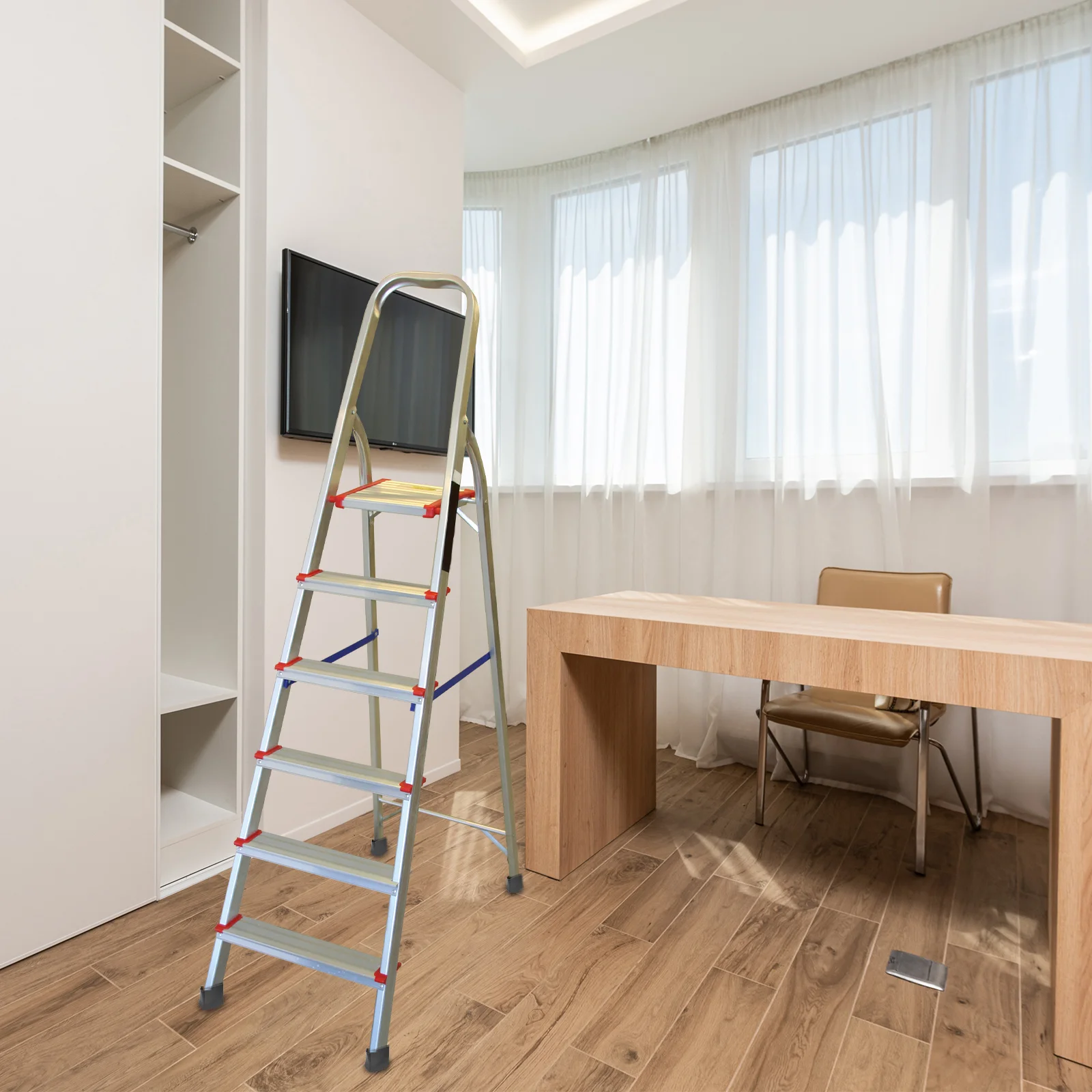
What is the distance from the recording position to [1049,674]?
1422mm

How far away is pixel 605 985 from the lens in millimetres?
1609

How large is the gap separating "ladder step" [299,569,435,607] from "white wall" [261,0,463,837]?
74 centimetres

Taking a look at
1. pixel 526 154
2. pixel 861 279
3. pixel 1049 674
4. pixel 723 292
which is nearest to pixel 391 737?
pixel 1049 674

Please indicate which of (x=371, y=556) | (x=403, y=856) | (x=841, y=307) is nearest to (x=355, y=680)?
(x=403, y=856)

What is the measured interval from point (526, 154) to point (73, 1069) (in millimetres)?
3718

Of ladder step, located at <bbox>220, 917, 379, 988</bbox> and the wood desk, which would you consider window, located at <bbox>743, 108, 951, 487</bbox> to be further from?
ladder step, located at <bbox>220, 917, 379, 988</bbox>

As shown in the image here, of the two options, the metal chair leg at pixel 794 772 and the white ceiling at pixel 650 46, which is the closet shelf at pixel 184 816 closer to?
the metal chair leg at pixel 794 772

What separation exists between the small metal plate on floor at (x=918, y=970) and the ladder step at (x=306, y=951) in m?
1.17

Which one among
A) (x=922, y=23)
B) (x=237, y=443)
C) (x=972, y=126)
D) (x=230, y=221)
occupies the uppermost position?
(x=922, y=23)

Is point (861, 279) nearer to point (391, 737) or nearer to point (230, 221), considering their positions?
point (230, 221)

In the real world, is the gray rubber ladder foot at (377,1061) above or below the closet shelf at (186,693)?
below

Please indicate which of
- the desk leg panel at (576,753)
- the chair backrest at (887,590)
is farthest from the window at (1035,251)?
the desk leg panel at (576,753)

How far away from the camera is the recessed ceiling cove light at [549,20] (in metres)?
2.62

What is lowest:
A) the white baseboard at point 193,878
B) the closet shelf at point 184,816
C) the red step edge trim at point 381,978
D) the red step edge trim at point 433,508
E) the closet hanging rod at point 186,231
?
the white baseboard at point 193,878
